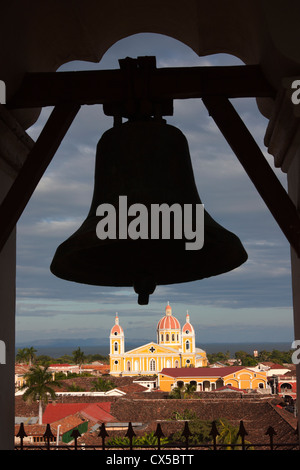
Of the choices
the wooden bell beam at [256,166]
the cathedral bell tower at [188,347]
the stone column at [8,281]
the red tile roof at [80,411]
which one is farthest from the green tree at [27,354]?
the wooden bell beam at [256,166]

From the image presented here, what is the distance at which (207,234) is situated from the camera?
7.55 ft

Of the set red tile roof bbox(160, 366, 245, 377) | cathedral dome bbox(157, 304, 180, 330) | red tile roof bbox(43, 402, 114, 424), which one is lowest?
red tile roof bbox(43, 402, 114, 424)

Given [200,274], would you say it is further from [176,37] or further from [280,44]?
[176,37]

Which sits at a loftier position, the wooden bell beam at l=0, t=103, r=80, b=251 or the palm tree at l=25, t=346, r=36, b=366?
the wooden bell beam at l=0, t=103, r=80, b=251

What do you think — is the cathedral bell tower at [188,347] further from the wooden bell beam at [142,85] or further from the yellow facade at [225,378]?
the wooden bell beam at [142,85]

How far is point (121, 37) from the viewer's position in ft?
9.78

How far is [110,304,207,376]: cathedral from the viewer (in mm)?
80938

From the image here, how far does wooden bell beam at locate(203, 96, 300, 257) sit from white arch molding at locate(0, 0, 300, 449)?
4.7 inches

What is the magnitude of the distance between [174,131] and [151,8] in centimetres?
72

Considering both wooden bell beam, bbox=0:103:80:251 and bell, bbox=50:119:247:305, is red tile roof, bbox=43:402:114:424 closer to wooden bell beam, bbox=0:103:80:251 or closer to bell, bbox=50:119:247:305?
bell, bbox=50:119:247:305

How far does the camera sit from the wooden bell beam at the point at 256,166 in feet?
7.47

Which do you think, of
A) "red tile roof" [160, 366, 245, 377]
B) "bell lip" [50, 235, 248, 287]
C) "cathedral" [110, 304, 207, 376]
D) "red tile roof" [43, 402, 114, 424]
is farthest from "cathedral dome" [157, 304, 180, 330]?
"bell lip" [50, 235, 248, 287]

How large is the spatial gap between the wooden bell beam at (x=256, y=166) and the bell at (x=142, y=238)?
191mm

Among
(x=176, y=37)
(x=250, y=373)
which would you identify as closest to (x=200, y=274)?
(x=176, y=37)
